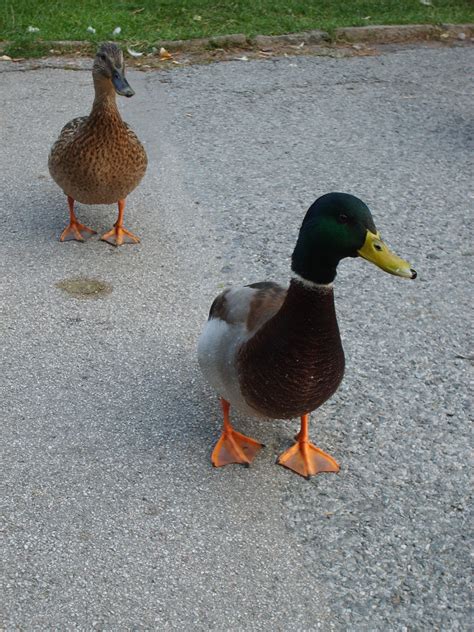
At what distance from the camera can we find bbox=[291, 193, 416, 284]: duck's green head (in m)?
2.64

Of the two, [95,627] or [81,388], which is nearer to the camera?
[95,627]

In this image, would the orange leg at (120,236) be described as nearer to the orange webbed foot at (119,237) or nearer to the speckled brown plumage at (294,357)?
the orange webbed foot at (119,237)

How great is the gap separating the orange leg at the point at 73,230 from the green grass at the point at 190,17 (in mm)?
3442

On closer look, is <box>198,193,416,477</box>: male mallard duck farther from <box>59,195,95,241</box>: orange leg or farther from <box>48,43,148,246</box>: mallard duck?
<box>59,195,95,241</box>: orange leg

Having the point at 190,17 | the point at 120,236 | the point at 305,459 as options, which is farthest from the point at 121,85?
the point at 190,17

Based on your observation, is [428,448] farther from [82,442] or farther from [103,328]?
[103,328]

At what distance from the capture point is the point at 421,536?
281 centimetres

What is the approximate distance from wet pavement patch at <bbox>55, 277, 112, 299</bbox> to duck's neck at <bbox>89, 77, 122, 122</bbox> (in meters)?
0.85

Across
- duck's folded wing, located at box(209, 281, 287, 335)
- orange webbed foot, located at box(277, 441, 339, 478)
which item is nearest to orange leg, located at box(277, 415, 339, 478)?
orange webbed foot, located at box(277, 441, 339, 478)

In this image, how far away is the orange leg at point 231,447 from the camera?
3125 millimetres

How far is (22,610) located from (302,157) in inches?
160

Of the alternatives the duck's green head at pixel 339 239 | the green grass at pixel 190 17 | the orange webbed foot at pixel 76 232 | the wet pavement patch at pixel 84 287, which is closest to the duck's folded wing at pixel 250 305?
the duck's green head at pixel 339 239

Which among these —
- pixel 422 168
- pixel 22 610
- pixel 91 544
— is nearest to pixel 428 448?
pixel 91 544

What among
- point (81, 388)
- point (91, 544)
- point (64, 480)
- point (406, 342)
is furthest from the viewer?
point (406, 342)
